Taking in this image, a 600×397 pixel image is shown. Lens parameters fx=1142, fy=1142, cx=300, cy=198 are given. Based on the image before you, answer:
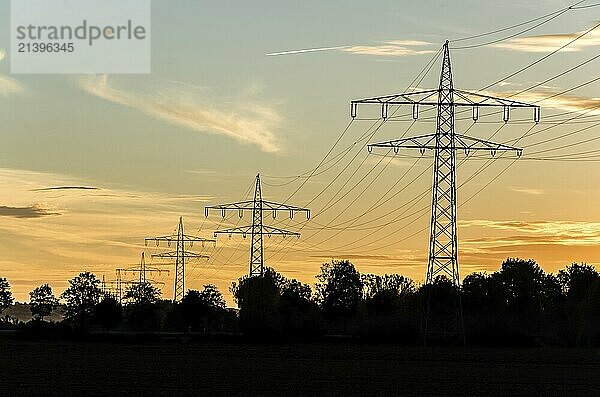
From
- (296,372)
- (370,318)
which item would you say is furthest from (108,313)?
(296,372)

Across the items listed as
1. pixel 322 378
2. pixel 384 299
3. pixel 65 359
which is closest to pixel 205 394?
pixel 322 378

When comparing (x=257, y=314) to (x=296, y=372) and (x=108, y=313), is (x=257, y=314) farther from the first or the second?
(x=108, y=313)

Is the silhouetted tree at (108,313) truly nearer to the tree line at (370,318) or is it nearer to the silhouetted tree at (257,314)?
the tree line at (370,318)

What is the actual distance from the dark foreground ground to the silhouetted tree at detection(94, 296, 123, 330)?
81308mm

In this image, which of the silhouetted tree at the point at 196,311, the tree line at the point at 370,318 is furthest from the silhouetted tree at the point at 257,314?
the silhouetted tree at the point at 196,311

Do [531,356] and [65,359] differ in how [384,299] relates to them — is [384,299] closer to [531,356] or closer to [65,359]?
[531,356]

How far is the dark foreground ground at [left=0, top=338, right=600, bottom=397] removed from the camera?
53688 millimetres

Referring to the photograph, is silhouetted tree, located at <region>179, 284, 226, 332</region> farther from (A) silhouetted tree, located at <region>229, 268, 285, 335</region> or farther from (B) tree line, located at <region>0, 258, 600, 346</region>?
(A) silhouetted tree, located at <region>229, 268, 285, 335</region>

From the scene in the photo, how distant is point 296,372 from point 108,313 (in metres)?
121

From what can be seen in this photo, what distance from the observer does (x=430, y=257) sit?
7619 centimetres

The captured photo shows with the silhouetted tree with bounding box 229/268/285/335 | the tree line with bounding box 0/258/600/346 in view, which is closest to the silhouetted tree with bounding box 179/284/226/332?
the tree line with bounding box 0/258/600/346

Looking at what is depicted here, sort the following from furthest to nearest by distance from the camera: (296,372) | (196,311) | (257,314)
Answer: (196,311) → (257,314) → (296,372)

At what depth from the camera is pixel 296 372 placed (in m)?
68.1

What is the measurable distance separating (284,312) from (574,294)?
6034 centimetres
